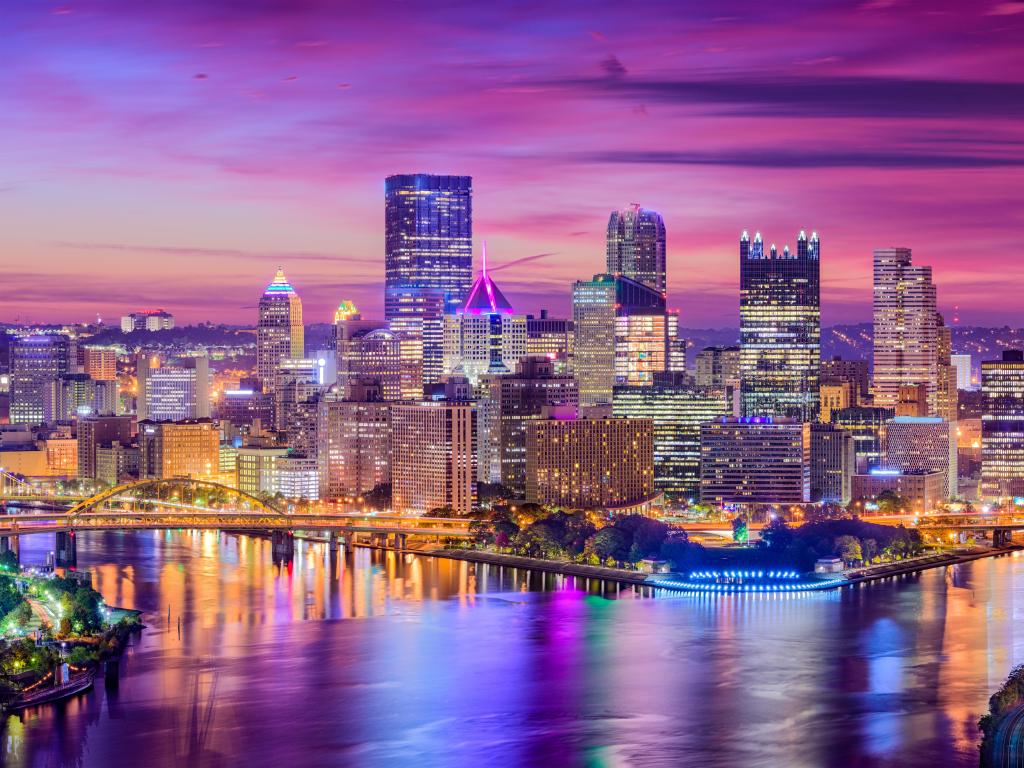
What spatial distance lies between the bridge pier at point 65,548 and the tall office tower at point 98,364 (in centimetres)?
4493

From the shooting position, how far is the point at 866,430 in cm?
5291

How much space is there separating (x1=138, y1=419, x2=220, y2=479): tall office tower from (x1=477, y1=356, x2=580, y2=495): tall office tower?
32.9 feet

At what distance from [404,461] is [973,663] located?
72.2ft

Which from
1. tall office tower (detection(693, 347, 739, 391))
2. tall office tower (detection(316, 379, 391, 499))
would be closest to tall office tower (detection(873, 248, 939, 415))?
tall office tower (detection(693, 347, 739, 391))

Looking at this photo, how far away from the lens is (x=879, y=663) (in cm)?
2608

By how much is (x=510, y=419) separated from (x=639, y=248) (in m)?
24.7

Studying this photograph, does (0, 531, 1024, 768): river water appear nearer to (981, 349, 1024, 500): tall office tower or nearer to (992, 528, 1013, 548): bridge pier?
(992, 528, 1013, 548): bridge pier

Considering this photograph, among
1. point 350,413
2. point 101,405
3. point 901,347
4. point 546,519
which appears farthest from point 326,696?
point 101,405

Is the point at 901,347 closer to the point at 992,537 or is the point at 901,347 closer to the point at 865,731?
the point at 992,537

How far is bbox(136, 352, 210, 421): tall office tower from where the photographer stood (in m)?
72.4

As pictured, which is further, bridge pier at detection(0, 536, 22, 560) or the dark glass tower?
the dark glass tower

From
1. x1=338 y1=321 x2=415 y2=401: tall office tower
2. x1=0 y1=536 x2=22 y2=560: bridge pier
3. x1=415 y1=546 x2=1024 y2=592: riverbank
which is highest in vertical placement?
x1=338 y1=321 x2=415 y2=401: tall office tower

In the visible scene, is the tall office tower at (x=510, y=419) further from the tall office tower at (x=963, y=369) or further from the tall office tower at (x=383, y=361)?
the tall office tower at (x=963, y=369)

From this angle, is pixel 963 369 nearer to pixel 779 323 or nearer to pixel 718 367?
pixel 718 367
